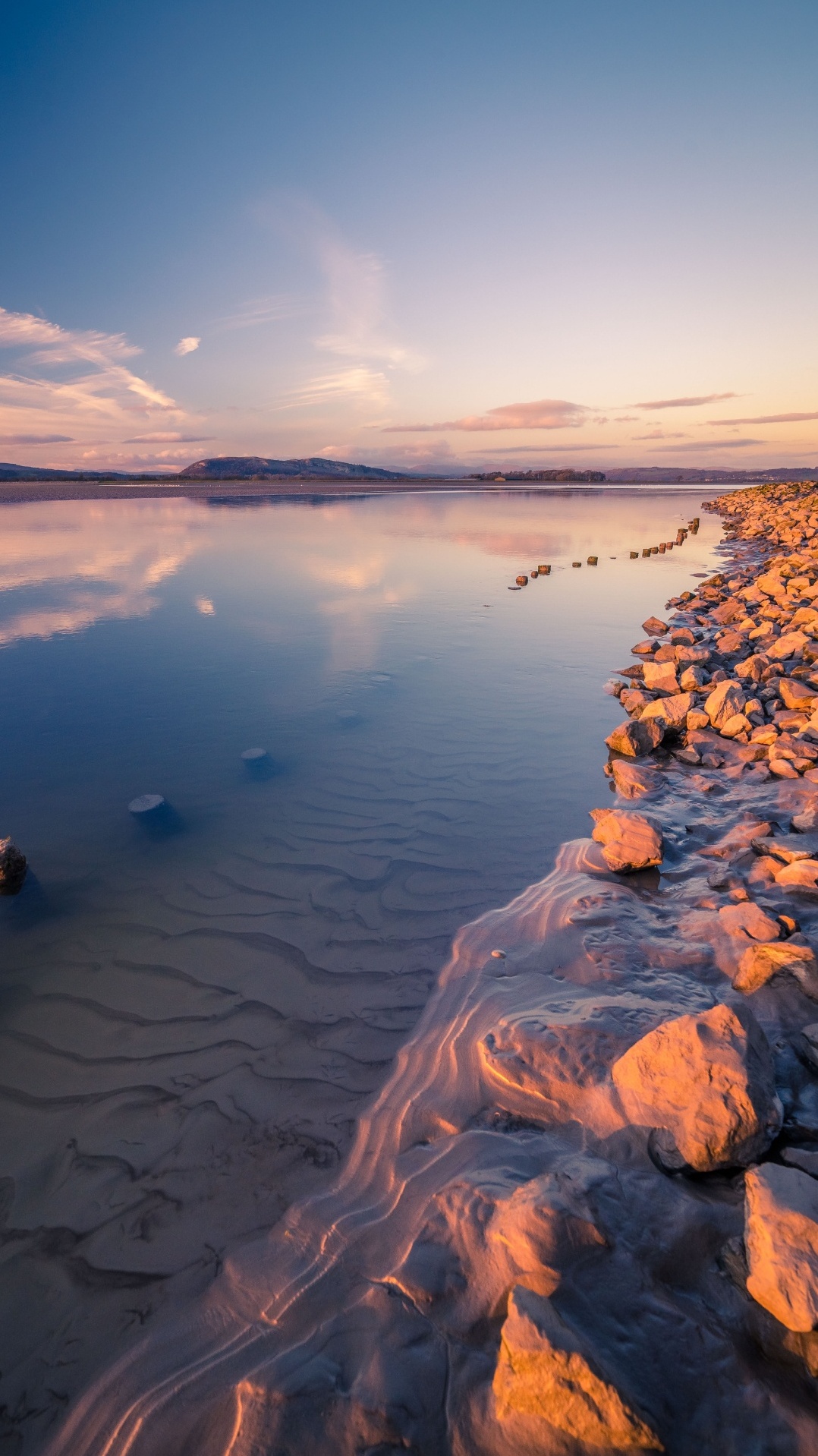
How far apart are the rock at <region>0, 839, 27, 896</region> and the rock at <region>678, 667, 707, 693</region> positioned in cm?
913

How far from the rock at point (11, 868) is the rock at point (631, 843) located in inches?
209

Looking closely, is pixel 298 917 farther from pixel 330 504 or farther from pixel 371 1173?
pixel 330 504

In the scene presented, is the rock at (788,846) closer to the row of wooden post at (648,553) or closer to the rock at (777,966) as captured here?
the rock at (777,966)

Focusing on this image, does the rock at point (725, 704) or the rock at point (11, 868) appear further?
the rock at point (725, 704)

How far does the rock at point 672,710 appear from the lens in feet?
27.0

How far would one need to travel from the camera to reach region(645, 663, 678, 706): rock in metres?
9.57

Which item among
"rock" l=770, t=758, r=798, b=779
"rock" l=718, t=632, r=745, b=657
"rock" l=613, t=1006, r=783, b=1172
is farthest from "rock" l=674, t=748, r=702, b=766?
"rock" l=613, t=1006, r=783, b=1172

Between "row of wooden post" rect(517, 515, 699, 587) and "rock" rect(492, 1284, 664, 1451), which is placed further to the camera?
"row of wooden post" rect(517, 515, 699, 587)

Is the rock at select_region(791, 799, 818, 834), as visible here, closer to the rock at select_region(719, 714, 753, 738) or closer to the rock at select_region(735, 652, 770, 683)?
the rock at select_region(719, 714, 753, 738)

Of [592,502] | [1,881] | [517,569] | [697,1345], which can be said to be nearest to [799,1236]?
[697,1345]

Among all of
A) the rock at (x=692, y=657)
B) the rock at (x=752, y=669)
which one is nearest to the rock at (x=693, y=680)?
the rock at (x=692, y=657)

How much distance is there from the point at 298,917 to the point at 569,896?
2.30 m

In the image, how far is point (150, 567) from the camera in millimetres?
21375

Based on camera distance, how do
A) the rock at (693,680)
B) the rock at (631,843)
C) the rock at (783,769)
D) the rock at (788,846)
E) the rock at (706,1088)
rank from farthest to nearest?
the rock at (693,680) < the rock at (783,769) < the rock at (631,843) < the rock at (788,846) < the rock at (706,1088)
